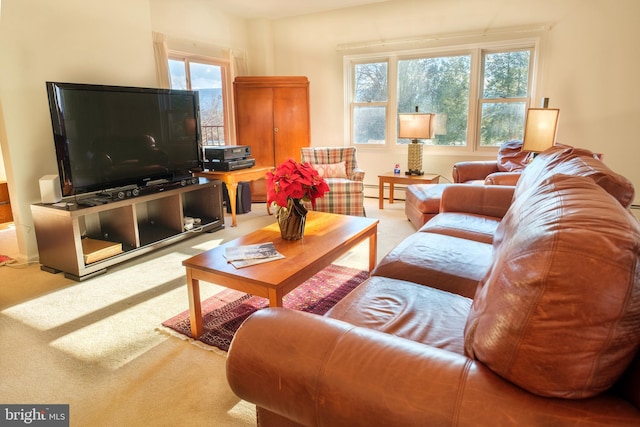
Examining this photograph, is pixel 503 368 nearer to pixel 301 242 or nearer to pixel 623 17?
pixel 301 242

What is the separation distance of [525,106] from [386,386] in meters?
4.75

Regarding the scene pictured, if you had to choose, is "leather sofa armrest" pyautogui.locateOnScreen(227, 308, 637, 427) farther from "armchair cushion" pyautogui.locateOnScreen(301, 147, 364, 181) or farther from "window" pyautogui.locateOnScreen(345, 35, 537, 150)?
"window" pyautogui.locateOnScreen(345, 35, 537, 150)

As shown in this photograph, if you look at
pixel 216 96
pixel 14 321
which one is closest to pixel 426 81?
pixel 216 96

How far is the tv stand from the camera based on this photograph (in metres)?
2.86

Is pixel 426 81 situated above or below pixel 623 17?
below

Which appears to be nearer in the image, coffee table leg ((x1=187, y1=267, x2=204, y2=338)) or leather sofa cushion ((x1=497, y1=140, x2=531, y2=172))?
coffee table leg ((x1=187, y1=267, x2=204, y2=338))

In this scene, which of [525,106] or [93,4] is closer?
[93,4]

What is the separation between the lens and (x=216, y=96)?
537 centimetres

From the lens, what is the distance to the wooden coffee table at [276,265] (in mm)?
1825

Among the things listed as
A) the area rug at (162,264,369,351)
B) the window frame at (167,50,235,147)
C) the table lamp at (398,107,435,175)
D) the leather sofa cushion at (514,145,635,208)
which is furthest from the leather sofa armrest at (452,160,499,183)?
the window frame at (167,50,235,147)

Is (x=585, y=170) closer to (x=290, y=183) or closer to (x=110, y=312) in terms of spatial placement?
(x=290, y=183)

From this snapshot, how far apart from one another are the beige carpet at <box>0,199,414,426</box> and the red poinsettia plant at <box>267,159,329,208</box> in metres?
0.87

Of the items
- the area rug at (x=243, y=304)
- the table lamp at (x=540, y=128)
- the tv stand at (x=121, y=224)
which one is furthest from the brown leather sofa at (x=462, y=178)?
the tv stand at (x=121, y=224)

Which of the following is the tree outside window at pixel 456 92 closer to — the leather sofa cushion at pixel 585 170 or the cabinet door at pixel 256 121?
the cabinet door at pixel 256 121
